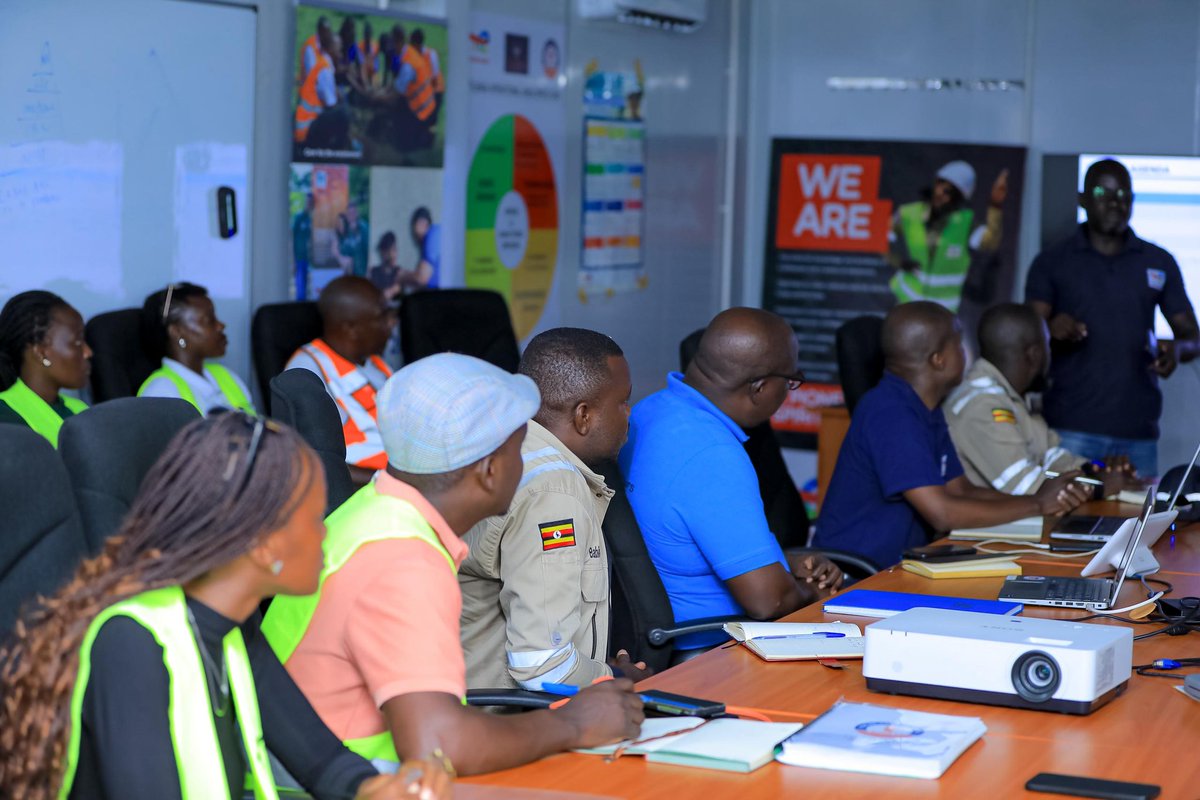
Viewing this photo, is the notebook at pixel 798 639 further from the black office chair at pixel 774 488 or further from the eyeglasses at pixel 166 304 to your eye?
the eyeglasses at pixel 166 304

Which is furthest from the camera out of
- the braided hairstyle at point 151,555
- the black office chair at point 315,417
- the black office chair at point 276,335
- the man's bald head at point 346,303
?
the man's bald head at point 346,303

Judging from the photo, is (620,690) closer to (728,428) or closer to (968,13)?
(728,428)

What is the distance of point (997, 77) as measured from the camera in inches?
274

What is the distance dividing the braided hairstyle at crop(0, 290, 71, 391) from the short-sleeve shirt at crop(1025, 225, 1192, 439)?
3629mm

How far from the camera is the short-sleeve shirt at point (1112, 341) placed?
18.3 ft

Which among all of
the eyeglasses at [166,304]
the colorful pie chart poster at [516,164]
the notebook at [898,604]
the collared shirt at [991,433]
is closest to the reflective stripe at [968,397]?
the collared shirt at [991,433]

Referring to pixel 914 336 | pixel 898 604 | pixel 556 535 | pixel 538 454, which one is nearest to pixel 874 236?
pixel 914 336

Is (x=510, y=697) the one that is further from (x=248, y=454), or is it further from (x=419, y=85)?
(x=419, y=85)

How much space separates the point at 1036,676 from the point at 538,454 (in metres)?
0.86

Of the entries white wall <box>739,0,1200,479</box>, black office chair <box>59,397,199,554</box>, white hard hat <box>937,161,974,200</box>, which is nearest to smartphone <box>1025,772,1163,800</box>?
black office chair <box>59,397,199,554</box>

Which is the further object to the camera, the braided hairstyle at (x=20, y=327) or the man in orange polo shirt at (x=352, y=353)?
the man in orange polo shirt at (x=352, y=353)

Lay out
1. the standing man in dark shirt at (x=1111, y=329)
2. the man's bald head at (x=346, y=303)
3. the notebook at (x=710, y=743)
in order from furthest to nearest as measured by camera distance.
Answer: the standing man in dark shirt at (x=1111, y=329) → the man's bald head at (x=346, y=303) → the notebook at (x=710, y=743)

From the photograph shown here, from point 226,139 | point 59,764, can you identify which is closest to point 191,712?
point 59,764

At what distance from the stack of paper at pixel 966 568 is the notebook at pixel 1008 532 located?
1.51ft
